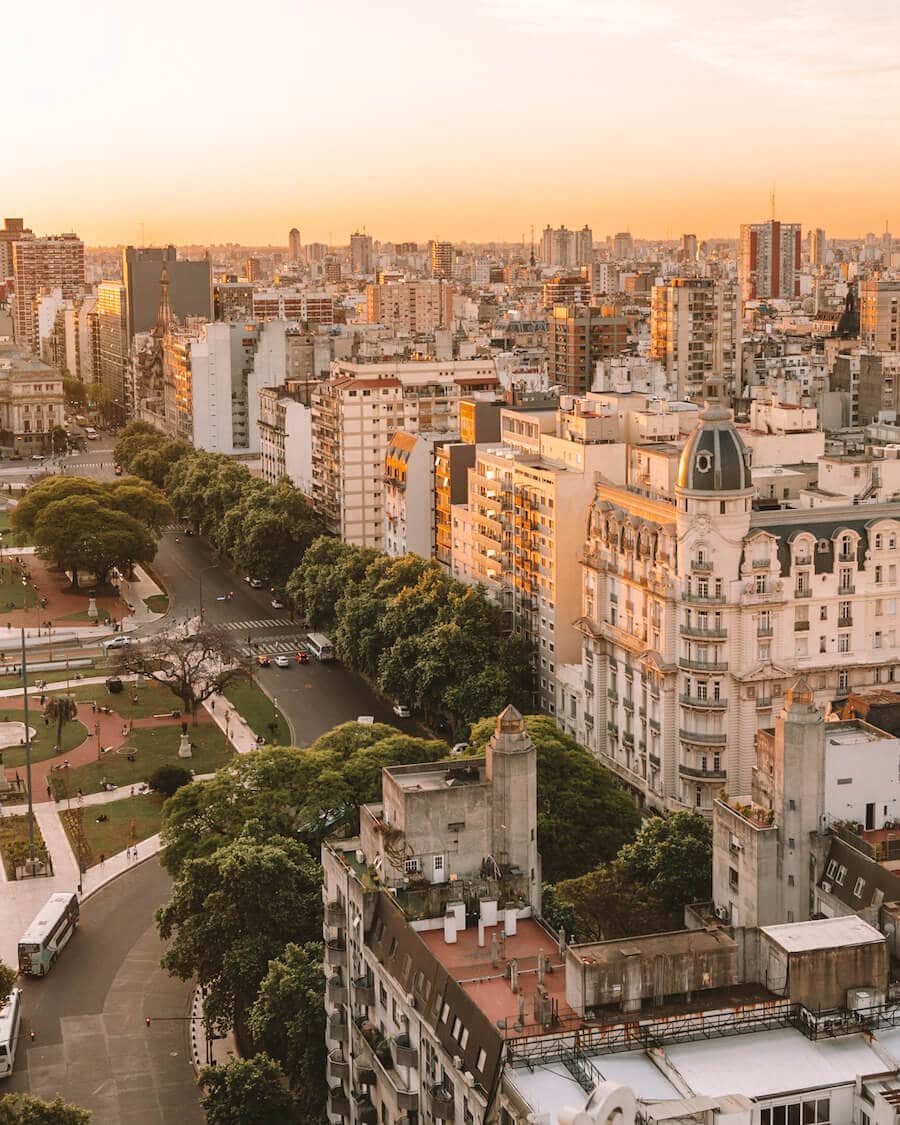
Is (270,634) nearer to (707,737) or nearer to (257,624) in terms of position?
(257,624)

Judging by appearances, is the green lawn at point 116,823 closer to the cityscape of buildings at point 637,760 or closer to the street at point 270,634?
the street at point 270,634

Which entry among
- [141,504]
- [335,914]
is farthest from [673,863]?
[141,504]

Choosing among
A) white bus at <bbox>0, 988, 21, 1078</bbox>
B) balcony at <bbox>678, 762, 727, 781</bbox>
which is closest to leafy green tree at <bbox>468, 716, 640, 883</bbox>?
balcony at <bbox>678, 762, 727, 781</bbox>

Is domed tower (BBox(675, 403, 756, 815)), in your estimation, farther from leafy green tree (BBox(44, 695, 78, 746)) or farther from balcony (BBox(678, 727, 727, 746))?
leafy green tree (BBox(44, 695, 78, 746))

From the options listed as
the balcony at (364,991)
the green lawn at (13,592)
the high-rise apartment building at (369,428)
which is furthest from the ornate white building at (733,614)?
the green lawn at (13,592)

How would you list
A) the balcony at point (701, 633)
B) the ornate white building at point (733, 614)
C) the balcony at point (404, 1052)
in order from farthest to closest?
the balcony at point (701, 633), the ornate white building at point (733, 614), the balcony at point (404, 1052)

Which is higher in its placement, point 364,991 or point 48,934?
point 364,991
